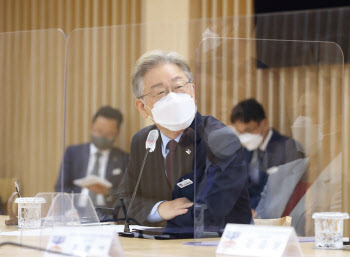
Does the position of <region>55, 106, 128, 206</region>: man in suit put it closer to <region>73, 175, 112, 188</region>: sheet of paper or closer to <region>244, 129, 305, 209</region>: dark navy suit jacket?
<region>73, 175, 112, 188</region>: sheet of paper

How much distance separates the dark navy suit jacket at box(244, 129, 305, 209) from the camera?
58.4 inches

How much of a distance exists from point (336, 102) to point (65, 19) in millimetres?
3762

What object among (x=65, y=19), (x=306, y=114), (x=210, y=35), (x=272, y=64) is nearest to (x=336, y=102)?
(x=306, y=114)

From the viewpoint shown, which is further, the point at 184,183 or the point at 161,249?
the point at 184,183

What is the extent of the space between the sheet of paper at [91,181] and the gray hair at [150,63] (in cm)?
24

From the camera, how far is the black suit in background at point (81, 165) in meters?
1.59

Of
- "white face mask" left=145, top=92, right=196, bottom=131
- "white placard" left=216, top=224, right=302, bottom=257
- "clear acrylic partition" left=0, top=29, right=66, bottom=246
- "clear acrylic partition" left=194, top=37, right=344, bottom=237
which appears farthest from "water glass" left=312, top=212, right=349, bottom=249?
Result: "clear acrylic partition" left=0, top=29, right=66, bottom=246

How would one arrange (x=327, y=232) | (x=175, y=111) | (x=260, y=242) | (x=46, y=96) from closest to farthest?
(x=260, y=242)
(x=327, y=232)
(x=175, y=111)
(x=46, y=96)

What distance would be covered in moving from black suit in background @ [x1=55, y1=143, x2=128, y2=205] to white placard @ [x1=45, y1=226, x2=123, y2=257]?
0.31 m

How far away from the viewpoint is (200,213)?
155 cm

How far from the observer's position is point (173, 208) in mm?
1643

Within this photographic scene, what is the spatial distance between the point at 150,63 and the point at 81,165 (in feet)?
1.05

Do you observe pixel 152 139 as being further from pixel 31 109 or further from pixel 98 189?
pixel 31 109

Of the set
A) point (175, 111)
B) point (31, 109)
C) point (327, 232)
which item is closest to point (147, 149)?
point (175, 111)
